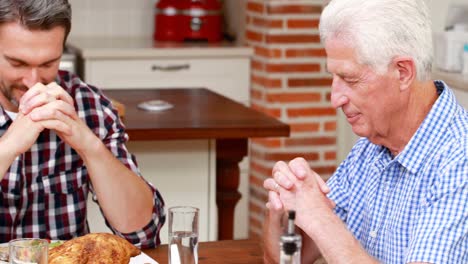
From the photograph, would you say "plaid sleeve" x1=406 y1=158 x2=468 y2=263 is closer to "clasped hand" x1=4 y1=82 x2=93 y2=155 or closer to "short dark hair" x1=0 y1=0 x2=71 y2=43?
"clasped hand" x1=4 y1=82 x2=93 y2=155

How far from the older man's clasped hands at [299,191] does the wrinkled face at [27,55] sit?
60 cm

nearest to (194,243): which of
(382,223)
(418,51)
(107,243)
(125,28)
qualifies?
(107,243)

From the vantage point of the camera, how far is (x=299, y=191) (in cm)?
177

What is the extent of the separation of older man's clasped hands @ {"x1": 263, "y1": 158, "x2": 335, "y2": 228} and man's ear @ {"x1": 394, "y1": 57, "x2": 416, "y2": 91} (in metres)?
0.23

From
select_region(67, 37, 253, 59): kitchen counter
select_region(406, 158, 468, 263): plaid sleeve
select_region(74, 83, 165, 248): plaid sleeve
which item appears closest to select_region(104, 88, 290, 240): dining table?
select_region(74, 83, 165, 248): plaid sleeve

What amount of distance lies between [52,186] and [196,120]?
37.0 inches

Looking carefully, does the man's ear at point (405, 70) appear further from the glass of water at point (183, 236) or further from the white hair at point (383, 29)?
the glass of water at point (183, 236)

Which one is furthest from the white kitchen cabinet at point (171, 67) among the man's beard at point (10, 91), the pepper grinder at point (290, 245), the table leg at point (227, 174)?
the pepper grinder at point (290, 245)

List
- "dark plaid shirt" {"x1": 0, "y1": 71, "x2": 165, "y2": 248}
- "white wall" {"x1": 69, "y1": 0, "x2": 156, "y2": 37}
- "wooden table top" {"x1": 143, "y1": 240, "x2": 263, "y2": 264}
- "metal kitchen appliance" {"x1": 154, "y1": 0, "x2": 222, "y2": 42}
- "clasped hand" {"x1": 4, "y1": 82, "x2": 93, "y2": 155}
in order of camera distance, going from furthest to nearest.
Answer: "white wall" {"x1": 69, "y1": 0, "x2": 156, "y2": 37}
"metal kitchen appliance" {"x1": 154, "y1": 0, "x2": 222, "y2": 42}
"dark plaid shirt" {"x1": 0, "y1": 71, "x2": 165, "y2": 248}
"clasped hand" {"x1": 4, "y1": 82, "x2": 93, "y2": 155}
"wooden table top" {"x1": 143, "y1": 240, "x2": 263, "y2": 264}

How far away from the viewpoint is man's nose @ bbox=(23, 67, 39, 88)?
2094 millimetres

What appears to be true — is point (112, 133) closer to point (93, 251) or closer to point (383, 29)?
point (93, 251)

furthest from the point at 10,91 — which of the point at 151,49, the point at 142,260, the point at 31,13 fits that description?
the point at 151,49

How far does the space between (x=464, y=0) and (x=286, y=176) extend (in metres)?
2.21

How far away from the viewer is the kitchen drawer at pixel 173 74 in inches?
179
